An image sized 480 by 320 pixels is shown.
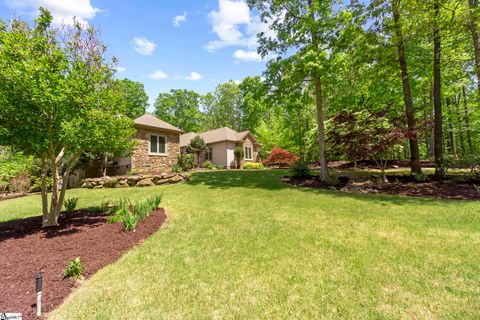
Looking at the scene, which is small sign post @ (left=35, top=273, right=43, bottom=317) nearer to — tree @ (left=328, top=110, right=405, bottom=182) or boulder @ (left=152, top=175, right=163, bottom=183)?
boulder @ (left=152, top=175, right=163, bottom=183)

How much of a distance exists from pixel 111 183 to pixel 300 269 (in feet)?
39.7

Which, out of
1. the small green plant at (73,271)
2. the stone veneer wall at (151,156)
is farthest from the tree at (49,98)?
the stone veneer wall at (151,156)

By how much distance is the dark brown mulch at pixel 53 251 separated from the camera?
9.27ft

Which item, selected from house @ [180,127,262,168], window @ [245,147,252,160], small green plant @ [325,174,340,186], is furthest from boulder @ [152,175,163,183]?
window @ [245,147,252,160]

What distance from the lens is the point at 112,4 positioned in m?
7.43

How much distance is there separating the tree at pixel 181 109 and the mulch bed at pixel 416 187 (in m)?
34.9

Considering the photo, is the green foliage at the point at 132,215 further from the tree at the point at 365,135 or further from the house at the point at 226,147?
the house at the point at 226,147

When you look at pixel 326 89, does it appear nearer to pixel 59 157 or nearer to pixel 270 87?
pixel 270 87

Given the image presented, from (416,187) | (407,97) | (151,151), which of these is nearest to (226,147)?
(151,151)

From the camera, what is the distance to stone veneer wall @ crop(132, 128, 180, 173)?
15357mm

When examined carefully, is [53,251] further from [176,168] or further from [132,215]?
[176,168]

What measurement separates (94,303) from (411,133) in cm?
1158

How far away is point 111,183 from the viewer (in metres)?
12.2

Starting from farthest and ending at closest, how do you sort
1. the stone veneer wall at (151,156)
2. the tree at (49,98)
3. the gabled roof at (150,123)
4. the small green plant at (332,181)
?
1. the gabled roof at (150,123)
2. the stone veneer wall at (151,156)
3. the small green plant at (332,181)
4. the tree at (49,98)
